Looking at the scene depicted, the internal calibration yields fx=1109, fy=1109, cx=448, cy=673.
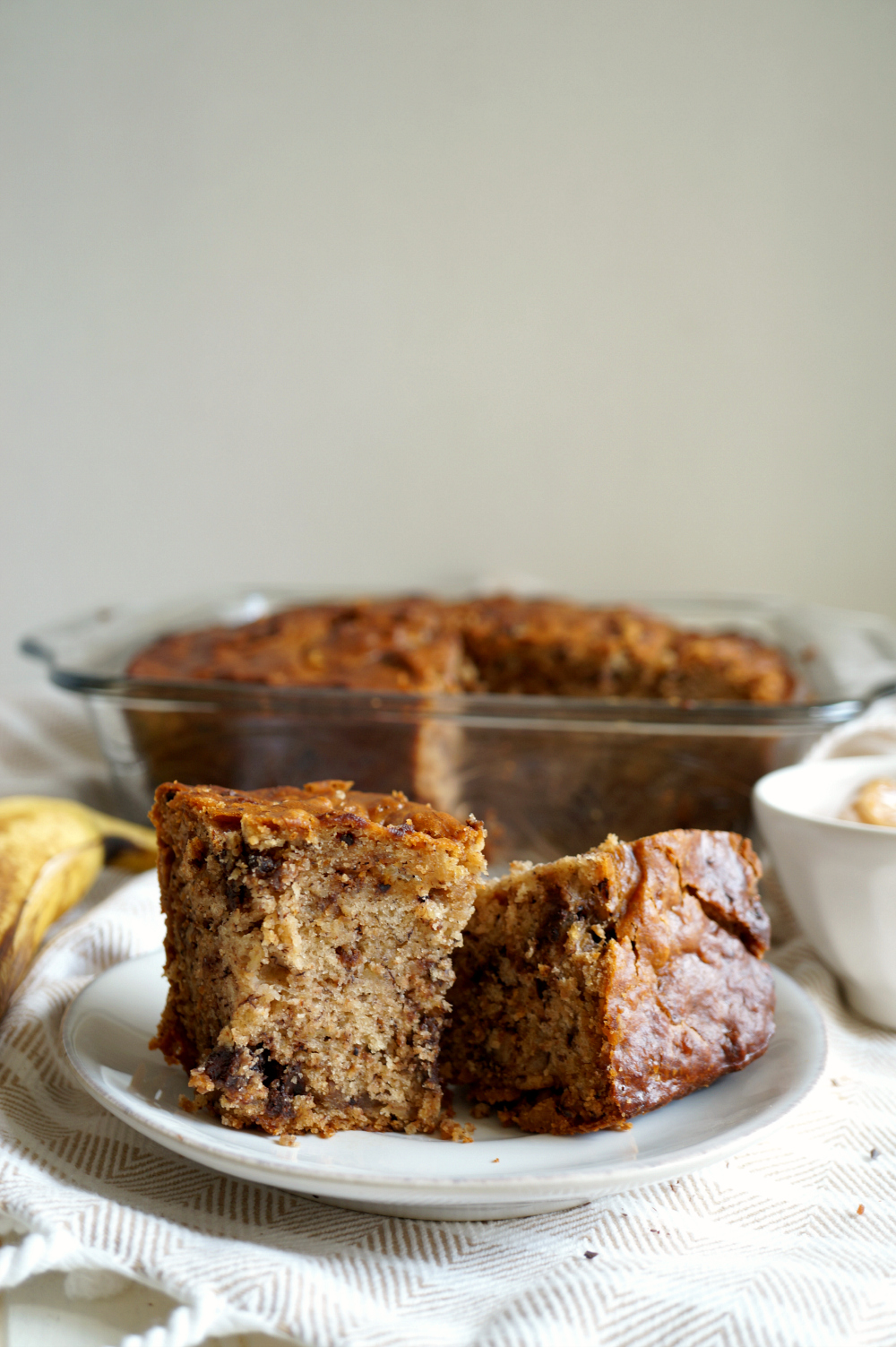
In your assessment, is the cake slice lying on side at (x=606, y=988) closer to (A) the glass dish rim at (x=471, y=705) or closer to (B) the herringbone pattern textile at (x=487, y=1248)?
(B) the herringbone pattern textile at (x=487, y=1248)

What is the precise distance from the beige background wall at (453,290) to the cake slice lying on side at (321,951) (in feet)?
10.9

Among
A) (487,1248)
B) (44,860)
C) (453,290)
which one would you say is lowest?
(487,1248)

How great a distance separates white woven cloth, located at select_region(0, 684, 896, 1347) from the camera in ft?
4.02

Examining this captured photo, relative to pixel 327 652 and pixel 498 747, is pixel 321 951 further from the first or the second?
pixel 327 652

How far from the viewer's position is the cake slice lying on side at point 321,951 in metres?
1.48

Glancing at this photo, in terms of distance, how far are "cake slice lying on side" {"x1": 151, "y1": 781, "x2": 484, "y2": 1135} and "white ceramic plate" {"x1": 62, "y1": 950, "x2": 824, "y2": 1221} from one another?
58 mm

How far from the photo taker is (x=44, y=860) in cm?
225

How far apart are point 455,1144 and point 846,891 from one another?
88 centimetres

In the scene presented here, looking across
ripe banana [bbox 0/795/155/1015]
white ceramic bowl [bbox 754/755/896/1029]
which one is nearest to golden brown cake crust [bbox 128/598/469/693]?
ripe banana [bbox 0/795/155/1015]

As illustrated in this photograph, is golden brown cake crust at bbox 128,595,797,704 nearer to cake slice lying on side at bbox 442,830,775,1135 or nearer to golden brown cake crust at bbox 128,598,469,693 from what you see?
golden brown cake crust at bbox 128,598,469,693

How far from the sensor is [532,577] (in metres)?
4.72

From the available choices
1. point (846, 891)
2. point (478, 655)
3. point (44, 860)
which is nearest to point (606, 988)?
point (846, 891)

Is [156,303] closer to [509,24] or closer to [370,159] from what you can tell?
[370,159]

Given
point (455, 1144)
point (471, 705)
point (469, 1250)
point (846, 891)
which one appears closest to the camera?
point (469, 1250)
